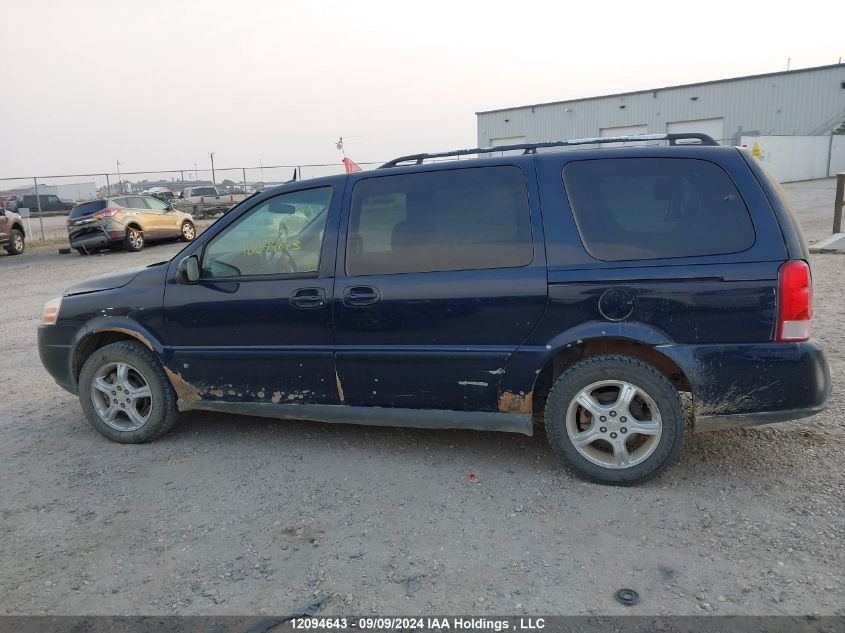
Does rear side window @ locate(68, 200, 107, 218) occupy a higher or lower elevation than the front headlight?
higher

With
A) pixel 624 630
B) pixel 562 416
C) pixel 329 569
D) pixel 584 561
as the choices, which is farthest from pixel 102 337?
pixel 624 630

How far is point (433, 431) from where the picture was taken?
4613 mm

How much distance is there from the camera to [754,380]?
3436mm

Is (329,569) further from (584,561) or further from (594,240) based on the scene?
(594,240)

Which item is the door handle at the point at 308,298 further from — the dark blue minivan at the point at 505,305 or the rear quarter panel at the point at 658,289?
the rear quarter panel at the point at 658,289

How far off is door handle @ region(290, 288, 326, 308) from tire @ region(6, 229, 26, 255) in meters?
18.2

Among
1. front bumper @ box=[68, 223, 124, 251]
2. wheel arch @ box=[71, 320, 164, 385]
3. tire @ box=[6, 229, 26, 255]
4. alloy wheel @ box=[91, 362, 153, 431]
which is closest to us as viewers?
wheel arch @ box=[71, 320, 164, 385]

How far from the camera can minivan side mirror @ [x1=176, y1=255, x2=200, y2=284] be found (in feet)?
14.1

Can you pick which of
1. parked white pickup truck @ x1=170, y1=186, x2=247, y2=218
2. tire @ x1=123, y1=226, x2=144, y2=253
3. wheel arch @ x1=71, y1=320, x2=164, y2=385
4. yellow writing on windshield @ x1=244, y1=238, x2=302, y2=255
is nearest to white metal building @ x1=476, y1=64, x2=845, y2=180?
parked white pickup truck @ x1=170, y1=186, x2=247, y2=218

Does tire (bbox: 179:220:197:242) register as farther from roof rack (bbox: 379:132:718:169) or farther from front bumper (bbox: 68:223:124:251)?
roof rack (bbox: 379:132:718:169)

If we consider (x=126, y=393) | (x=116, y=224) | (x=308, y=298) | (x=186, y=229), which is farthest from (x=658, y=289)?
(x=186, y=229)

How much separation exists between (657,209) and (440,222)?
3.89 ft

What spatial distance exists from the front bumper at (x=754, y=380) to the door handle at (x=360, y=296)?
1590 mm

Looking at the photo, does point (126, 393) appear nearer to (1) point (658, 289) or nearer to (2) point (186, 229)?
(1) point (658, 289)
